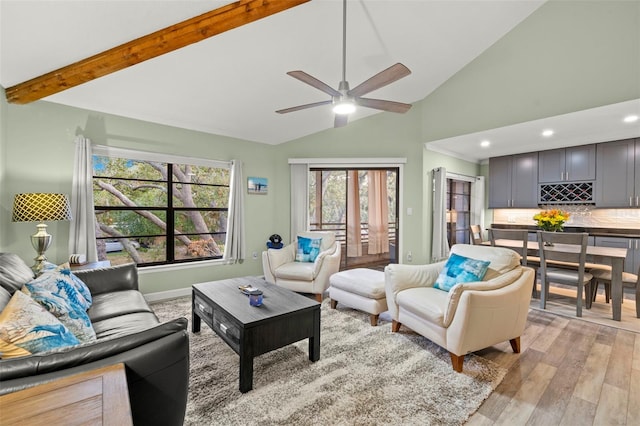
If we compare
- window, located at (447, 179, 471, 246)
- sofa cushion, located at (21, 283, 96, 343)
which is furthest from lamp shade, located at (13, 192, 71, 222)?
window, located at (447, 179, 471, 246)

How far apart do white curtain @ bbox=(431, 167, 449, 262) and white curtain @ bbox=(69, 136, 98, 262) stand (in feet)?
16.2

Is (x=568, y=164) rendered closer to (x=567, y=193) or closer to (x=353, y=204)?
(x=567, y=193)

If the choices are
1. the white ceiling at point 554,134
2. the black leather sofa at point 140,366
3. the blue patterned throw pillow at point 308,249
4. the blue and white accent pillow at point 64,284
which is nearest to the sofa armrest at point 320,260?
the blue patterned throw pillow at point 308,249

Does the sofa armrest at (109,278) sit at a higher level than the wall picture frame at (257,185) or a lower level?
lower

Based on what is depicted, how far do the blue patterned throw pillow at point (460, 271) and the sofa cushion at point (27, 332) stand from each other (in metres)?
2.78

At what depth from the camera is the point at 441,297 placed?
257 centimetres

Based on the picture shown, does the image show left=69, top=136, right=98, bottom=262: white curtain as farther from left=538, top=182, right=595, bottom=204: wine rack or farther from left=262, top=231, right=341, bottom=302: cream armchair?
left=538, top=182, right=595, bottom=204: wine rack

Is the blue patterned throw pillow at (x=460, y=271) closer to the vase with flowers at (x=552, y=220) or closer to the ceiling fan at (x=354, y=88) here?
the ceiling fan at (x=354, y=88)

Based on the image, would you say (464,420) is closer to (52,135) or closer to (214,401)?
(214,401)

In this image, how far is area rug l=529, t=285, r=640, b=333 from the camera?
311 centimetres

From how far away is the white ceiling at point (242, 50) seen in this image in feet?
7.18

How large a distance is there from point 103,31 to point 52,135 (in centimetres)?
170

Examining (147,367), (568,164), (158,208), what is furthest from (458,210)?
(147,367)

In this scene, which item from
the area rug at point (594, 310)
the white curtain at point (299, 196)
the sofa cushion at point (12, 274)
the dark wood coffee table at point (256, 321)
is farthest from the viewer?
the white curtain at point (299, 196)
